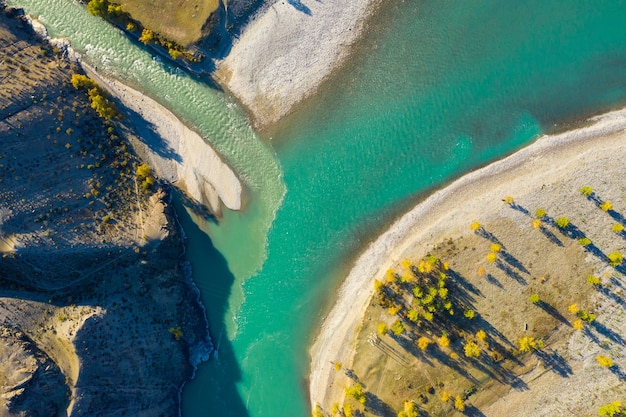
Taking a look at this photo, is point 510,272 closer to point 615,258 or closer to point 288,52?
point 615,258

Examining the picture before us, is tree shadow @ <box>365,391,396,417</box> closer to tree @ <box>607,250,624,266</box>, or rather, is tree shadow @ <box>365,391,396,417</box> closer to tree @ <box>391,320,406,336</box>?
tree @ <box>391,320,406,336</box>

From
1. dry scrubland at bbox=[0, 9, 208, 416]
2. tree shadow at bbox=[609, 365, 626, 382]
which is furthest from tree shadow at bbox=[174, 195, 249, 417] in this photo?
tree shadow at bbox=[609, 365, 626, 382]

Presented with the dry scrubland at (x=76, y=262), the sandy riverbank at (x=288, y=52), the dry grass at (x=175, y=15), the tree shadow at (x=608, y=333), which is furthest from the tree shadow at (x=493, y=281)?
the dry grass at (x=175, y=15)

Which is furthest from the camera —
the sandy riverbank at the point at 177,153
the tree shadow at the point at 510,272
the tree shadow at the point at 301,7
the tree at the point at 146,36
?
the sandy riverbank at the point at 177,153

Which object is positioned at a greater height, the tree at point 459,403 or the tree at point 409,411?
the tree at point 459,403

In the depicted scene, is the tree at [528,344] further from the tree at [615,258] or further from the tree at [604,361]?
the tree at [615,258]

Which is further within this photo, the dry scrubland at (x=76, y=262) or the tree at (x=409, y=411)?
the tree at (x=409, y=411)

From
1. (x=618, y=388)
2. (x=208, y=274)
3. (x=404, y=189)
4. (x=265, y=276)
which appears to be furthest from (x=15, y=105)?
(x=618, y=388)
